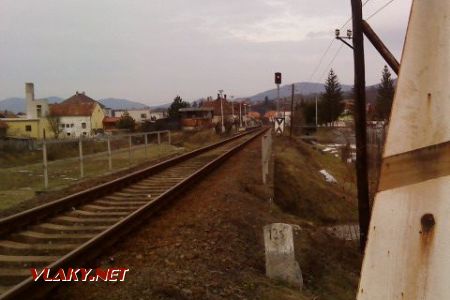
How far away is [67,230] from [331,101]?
346 feet

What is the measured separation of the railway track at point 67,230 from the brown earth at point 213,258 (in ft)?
0.65

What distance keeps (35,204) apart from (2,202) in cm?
177

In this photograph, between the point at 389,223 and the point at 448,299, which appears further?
the point at 389,223

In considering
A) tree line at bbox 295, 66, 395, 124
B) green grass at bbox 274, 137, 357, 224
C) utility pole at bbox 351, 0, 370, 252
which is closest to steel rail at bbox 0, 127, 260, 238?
utility pole at bbox 351, 0, 370, 252

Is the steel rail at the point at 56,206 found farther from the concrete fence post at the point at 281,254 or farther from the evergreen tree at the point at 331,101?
the evergreen tree at the point at 331,101

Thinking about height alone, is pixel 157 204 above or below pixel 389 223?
below

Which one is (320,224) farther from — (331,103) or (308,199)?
(331,103)

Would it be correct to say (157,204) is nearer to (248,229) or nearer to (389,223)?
(248,229)

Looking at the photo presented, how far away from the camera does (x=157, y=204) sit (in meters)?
8.64

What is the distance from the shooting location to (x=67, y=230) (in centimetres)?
686

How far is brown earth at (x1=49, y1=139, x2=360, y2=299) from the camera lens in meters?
4.67

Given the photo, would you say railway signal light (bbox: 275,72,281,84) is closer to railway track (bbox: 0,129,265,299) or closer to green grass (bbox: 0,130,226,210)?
green grass (bbox: 0,130,226,210)

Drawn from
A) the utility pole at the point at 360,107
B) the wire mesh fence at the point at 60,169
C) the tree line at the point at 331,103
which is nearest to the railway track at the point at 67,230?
the wire mesh fence at the point at 60,169

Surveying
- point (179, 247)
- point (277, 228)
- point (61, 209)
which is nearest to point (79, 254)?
point (179, 247)
